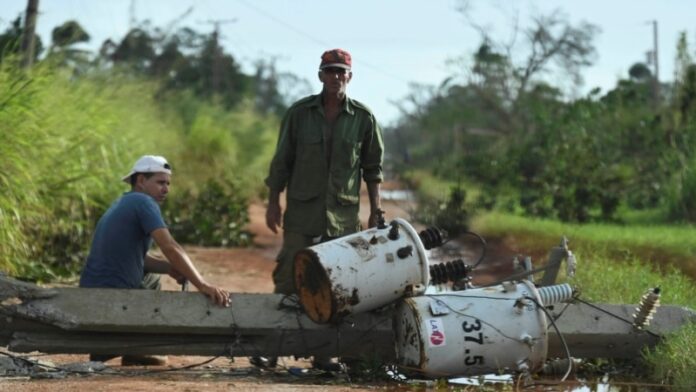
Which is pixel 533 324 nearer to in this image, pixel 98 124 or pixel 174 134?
pixel 98 124

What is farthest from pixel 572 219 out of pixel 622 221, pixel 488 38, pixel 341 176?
pixel 488 38

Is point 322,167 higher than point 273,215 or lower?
higher

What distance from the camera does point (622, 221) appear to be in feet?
62.5

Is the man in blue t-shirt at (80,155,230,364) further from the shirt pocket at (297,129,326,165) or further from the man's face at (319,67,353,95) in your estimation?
the man's face at (319,67,353,95)

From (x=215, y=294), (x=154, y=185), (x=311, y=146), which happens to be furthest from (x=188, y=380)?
(x=311, y=146)

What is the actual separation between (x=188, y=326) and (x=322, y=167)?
1355mm

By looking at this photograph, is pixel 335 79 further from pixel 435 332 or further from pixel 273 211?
pixel 435 332

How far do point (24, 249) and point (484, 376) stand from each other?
509 cm

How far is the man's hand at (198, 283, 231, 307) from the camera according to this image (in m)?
6.99

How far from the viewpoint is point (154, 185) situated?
732 cm

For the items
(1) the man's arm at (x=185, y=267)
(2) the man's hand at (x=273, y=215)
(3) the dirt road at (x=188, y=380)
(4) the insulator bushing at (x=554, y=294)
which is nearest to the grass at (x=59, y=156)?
(3) the dirt road at (x=188, y=380)

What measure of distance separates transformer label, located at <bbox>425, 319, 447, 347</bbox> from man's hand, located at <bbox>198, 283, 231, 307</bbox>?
1.15 meters

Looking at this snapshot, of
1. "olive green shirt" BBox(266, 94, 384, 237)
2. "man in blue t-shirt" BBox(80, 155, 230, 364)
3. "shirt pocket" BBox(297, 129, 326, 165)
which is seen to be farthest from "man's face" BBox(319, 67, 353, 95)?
"man in blue t-shirt" BBox(80, 155, 230, 364)

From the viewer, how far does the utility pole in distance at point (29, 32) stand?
14.0 metres
